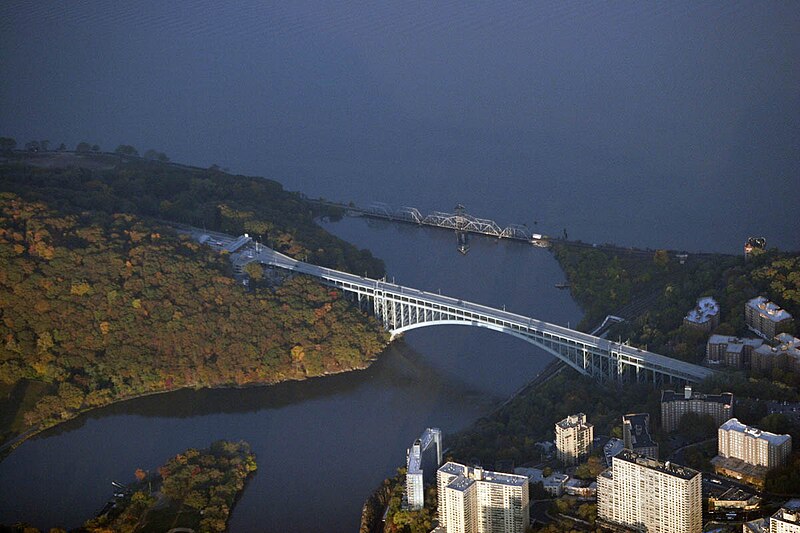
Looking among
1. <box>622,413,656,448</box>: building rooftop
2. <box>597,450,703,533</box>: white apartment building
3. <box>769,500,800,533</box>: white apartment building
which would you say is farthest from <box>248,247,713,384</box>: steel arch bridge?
<box>769,500,800,533</box>: white apartment building

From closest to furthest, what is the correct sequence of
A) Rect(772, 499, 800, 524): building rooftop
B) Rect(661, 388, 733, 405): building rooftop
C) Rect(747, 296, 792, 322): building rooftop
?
Rect(772, 499, 800, 524): building rooftop < Rect(661, 388, 733, 405): building rooftop < Rect(747, 296, 792, 322): building rooftop

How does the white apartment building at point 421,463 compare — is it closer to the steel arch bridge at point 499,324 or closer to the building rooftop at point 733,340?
the steel arch bridge at point 499,324

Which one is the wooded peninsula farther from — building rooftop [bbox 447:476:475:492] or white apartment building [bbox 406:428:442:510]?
building rooftop [bbox 447:476:475:492]

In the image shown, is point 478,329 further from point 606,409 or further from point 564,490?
point 564,490

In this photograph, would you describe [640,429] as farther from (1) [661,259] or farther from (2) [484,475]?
(1) [661,259]

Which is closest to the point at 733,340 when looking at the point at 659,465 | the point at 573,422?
the point at 573,422

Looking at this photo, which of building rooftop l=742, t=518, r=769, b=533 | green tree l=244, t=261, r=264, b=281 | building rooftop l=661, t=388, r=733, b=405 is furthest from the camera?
green tree l=244, t=261, r=264, b=281

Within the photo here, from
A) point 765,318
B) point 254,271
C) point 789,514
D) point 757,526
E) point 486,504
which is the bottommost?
point 486,504
